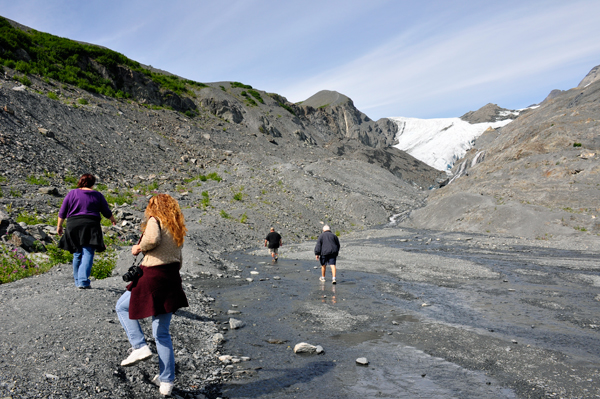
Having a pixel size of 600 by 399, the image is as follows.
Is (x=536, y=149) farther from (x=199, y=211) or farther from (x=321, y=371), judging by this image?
(x=321, y=371)

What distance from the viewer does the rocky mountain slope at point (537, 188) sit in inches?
1220

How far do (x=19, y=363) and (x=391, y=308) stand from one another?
326 inches

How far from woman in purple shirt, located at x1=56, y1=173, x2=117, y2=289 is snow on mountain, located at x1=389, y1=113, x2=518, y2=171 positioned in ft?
505

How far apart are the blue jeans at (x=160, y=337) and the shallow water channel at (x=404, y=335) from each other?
3.26 feet

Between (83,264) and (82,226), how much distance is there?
0.87m

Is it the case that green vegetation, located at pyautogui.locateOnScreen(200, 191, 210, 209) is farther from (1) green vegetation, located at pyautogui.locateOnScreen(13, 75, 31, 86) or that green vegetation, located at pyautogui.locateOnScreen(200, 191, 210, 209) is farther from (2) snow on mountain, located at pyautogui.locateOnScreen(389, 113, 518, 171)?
(2) snow on mountain, located at pyautogui.locateOnScreen(389, 113, 518, 171)

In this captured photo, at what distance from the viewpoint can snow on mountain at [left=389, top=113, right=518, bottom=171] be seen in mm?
155125

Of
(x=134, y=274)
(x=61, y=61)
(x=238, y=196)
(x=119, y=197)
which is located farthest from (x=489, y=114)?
(x=134, y=274)

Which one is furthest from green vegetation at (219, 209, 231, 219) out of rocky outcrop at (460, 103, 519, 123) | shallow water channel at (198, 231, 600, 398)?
rocky outcrop at (460, 103, 519, 123)

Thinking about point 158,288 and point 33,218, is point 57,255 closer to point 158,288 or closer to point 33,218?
point 33,218

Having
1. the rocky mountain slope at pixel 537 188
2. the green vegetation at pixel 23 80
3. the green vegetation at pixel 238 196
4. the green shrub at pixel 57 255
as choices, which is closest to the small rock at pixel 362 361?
the green shrub at pixel 57 255

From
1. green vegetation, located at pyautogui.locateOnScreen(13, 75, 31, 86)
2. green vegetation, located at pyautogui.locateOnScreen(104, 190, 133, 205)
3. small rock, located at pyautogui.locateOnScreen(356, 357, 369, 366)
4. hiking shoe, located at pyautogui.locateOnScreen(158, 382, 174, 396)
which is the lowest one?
small rock, located at pyautogui.locateOnScreen(356, 357, 369, 366)

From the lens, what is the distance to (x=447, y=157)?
154750 mm

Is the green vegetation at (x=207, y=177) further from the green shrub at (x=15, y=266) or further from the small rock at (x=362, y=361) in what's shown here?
the small rock at (x=362, y=361)
